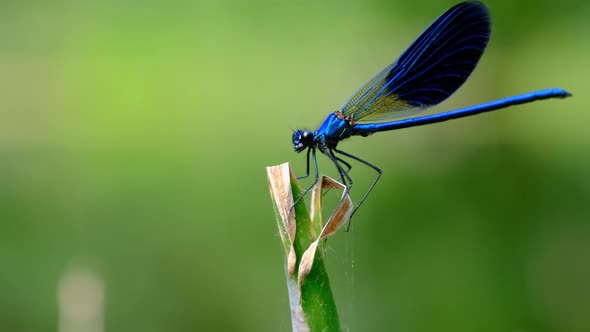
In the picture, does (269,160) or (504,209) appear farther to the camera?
(269,160)

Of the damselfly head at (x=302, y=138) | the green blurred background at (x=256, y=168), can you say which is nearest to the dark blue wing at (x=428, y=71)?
the damselfly head at (x=302, y=138)

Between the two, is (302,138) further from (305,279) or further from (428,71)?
(305,279)

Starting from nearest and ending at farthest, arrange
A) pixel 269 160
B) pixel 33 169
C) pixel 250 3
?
1. pixel 269 160
2. pixel 33 169
3. pixel 250 3

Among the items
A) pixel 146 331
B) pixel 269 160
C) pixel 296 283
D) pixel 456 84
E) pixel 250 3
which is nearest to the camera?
pixel 296 283

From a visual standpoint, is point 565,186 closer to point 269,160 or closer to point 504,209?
point 504,209

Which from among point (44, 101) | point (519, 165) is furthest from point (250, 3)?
point (519, 165)

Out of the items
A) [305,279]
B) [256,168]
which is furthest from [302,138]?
[256,168]

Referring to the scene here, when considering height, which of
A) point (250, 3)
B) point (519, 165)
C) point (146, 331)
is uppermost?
point (250, 3)
